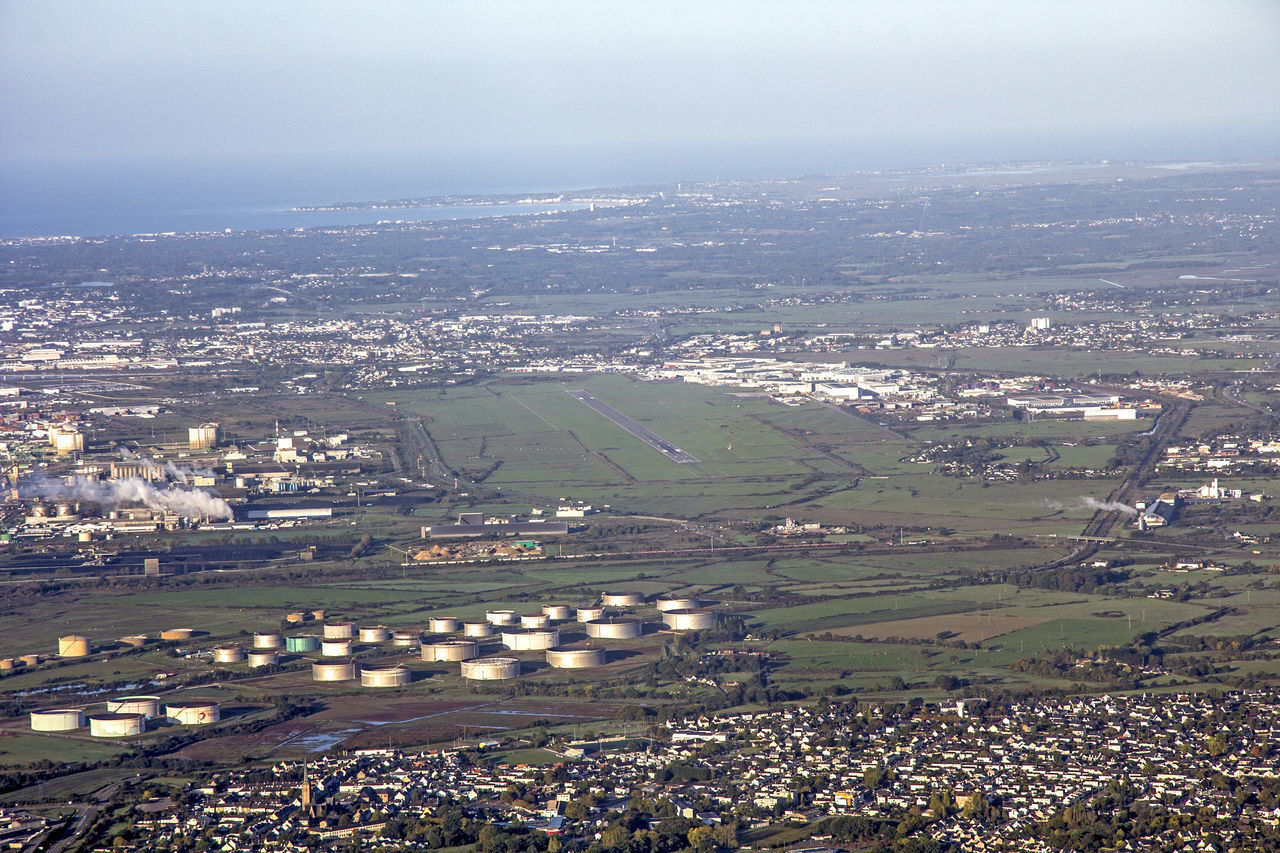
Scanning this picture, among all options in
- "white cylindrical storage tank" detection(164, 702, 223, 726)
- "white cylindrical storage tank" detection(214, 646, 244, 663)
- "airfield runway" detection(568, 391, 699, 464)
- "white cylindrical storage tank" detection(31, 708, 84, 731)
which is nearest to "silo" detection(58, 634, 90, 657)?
"white cylindrical storage tank" detection(214, 646, 244, 663)

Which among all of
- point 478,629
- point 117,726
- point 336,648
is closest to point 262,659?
point 336,648

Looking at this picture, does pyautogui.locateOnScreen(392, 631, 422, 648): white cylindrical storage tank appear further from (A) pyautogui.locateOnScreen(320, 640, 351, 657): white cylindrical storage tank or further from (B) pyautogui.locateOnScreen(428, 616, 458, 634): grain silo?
(A) pyautogui.locateOnScreen(320, 640, 351, 657): white cylindrical storage tank

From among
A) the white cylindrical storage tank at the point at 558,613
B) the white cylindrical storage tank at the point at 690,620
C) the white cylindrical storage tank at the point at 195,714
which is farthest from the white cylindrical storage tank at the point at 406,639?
the white cylindrical storage tank at the point at 195,714

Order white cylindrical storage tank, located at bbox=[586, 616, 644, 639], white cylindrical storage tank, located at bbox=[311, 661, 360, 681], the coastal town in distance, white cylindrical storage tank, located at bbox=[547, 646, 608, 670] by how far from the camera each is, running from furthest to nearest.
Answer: white cylindrical storage tank, located at bbox=[586, 616, 644, 639] < white cylindrical storage tank, located at bbox=[547, 646, 608, 670] < white cylindrical storage tank, located at bbox=[311, 661, 360, 681] < the coastal town in distance

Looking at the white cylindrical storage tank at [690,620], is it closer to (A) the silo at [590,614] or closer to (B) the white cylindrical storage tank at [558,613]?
(A) the silo at [590,614]

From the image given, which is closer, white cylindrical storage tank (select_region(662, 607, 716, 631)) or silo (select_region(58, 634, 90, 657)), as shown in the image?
silo (select_region(58, 634, 90, 657))

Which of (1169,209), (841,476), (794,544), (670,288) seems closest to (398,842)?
(794,544)
